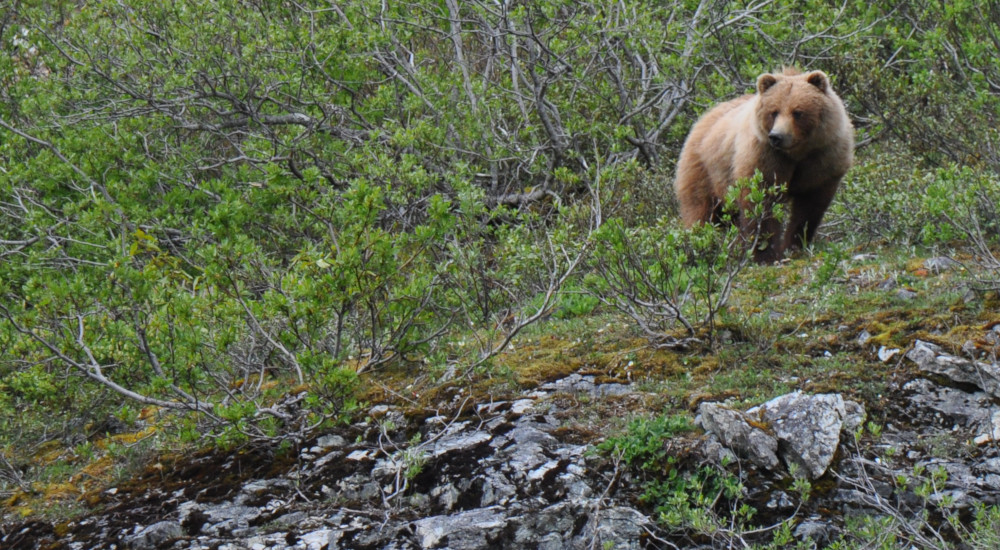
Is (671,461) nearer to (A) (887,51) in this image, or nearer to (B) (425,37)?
(B) (425,37)

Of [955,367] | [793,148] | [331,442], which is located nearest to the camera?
[955,367]

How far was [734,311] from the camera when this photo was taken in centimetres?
554

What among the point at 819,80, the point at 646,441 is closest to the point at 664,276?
the point at 646,441

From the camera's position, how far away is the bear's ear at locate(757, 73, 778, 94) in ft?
25.3

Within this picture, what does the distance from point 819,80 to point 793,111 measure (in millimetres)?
498

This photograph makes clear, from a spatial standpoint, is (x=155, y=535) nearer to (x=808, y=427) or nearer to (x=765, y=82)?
(x=808, y=427)

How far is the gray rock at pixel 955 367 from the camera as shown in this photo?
156 inches

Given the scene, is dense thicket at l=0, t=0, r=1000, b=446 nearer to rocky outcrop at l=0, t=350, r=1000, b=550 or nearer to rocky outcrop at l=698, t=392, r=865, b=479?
rocky outcrop at l=0, t=350, r=1000, b=550

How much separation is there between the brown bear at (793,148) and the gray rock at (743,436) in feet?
12.0

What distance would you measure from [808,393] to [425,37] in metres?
9.75

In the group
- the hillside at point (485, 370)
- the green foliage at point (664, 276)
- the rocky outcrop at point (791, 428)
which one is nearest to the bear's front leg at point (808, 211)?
the hillside at point (485, 370)

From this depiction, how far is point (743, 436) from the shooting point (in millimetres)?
3727

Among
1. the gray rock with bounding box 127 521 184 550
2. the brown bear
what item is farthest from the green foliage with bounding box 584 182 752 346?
the gray rock with bounding box 127 521 184 550

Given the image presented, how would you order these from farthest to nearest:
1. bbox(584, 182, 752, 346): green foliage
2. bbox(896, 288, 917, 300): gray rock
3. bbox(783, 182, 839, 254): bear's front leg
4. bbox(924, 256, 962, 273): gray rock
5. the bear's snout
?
bbox(783, 182, 839, 254): bear's front leg
the bear's snout
bbox(924, 256, 962, 273): gray rock
bbox(896, 288, 917, 300): gray rock
bbox(584, 182, 752, 346): green foliage
